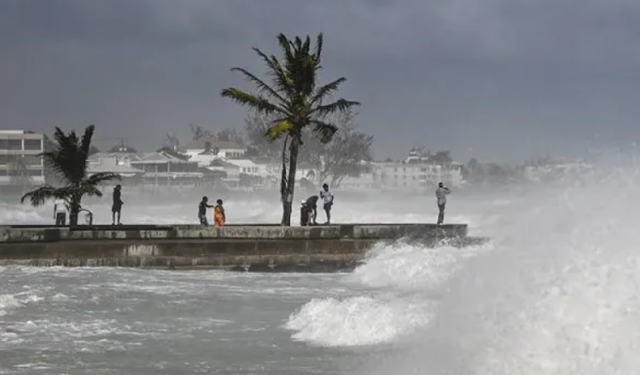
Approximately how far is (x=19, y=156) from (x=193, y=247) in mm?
75376

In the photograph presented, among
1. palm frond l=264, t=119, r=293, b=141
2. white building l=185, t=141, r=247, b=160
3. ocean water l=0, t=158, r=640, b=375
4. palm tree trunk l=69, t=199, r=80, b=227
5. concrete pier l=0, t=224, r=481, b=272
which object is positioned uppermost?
white building l=185, t=141, r=247, b=160

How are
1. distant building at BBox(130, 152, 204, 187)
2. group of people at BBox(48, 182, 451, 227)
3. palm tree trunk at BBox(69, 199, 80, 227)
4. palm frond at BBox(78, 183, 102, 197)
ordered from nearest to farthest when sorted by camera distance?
palm tree trunk at BBox(69, 199, 80, 227) → palm frond at BBox(78, 183, 102, 197) → group of people at BBox(48, 182, 451, 227) → distant building at BBox(130, 152, 204, 187)

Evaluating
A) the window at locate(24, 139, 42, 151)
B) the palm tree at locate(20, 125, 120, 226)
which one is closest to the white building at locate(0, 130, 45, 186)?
the window at locate(24, 139, 42, 151)

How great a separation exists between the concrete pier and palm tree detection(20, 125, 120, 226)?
1315 mm

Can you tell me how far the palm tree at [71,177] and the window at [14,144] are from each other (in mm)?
72485

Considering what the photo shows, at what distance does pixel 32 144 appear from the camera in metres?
91.0

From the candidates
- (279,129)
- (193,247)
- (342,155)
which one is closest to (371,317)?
(193,247)

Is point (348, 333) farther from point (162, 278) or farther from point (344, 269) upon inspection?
point (344, 269)

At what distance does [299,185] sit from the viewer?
324ft

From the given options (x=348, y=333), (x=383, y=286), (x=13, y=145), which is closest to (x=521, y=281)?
(x=348, y=333)

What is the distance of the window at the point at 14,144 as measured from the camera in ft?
296

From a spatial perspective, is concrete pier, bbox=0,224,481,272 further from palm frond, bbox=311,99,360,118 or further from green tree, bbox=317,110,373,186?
green tree, bbox=317,110,373,186

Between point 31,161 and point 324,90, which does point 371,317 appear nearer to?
point 324,90

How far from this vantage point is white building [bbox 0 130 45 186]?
287ft
